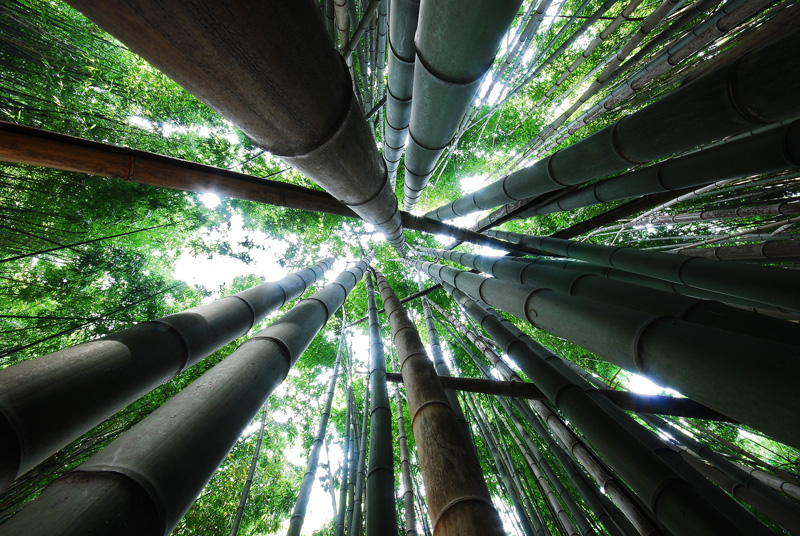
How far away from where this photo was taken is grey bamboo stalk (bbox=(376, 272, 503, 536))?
0.96 meters

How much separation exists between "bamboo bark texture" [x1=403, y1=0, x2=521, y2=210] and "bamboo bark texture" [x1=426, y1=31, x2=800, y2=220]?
0.77 metres

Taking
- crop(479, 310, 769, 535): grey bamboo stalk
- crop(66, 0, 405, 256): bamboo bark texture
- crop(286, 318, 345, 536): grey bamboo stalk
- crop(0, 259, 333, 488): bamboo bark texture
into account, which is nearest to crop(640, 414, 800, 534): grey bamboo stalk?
crop(479, 310, 769, 535): grey bamboo stalk

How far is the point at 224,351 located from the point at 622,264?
250 inches

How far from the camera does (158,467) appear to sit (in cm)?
66

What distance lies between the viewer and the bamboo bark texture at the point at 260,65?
0.50 m

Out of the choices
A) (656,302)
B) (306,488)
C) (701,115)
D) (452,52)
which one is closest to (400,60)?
(452,52)

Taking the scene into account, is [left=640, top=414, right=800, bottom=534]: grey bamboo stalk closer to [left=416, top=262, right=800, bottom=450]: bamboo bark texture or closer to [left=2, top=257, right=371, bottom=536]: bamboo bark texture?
[left=416, top=262, right=800, bottom=450]: bamboo bark texture

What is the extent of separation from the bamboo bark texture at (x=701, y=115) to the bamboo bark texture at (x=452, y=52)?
770 millimetres

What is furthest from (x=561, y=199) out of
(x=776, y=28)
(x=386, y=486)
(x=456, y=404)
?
(x=386, y=486)

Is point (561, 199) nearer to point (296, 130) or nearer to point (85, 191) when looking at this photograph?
point (296, 130)

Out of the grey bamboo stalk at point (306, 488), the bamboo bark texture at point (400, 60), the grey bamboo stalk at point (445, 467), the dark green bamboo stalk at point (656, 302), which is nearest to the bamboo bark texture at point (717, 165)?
the dark green bamboo stalk at point (656, 302)

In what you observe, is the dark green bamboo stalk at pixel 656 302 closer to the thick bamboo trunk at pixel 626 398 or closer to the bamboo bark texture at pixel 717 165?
the thick bamboo trunk at pixel 626 398

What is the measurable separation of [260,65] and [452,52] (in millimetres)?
926

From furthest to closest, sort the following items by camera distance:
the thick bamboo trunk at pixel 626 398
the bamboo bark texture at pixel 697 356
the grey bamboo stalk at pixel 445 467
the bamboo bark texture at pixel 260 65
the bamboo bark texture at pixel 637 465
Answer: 1. the thick bamboo trunk at pixel 626 398
2. the bamboo bark texture at pixel 637 465
3. the grey bamboo stalk at pixel 445 467
4. the bamboo bark texture at pixel 697 356
5. the bamboo bark texture at pixel 260 65
